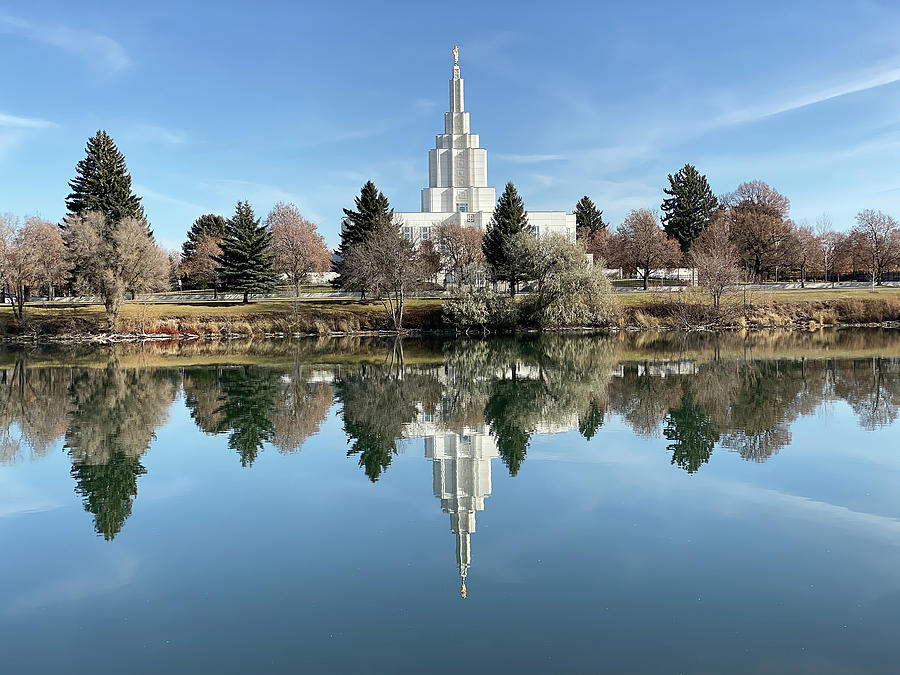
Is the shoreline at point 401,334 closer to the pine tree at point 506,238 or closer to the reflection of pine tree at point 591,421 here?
the pine tree at point 506,238

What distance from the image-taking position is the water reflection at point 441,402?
52.9 ft

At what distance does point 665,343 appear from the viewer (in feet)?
148

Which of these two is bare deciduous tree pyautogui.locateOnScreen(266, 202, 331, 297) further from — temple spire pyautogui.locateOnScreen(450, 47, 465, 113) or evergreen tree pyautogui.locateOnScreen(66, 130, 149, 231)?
temple spire pyautogui.locateOnScreen(450, 47, 465, 113)

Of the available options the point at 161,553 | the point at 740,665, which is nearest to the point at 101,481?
the point at 161,553

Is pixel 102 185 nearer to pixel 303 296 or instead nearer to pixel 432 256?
pixel 303 296

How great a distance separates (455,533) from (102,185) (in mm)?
63614

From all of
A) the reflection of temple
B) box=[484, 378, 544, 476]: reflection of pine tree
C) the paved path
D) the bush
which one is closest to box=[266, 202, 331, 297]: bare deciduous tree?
the paved path

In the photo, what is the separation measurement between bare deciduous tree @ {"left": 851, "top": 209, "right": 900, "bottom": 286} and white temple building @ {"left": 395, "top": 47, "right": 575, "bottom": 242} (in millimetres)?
37273

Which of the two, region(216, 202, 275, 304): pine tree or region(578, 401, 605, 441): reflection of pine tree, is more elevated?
region(216, 202, 275, 304): pine tree

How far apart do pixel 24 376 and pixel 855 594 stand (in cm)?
3234

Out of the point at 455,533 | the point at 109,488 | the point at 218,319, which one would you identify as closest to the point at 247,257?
the point at 218,319

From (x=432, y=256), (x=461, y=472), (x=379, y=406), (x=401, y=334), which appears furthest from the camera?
(x=432, y=256)

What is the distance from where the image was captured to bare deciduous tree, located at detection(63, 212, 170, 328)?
50406mm

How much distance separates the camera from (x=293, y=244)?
68250 mm
